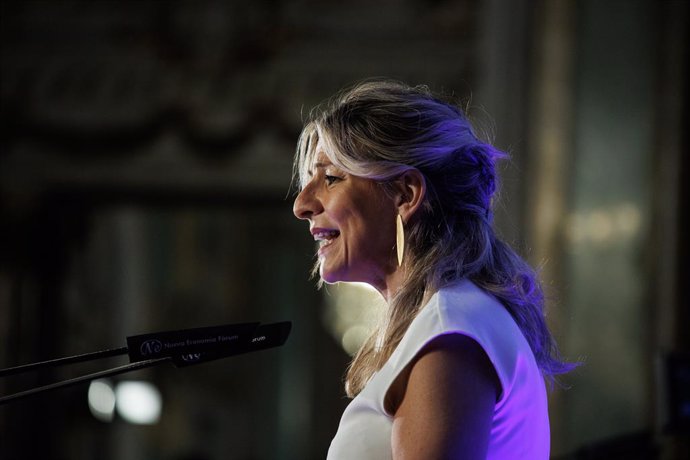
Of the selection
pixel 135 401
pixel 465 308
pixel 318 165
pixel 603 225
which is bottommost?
pixel 135 401

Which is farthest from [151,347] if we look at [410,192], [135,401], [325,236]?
[135,401]

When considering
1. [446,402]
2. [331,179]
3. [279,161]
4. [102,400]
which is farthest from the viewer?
[102,400]

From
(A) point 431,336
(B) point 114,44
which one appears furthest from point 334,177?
(B) point 114,44

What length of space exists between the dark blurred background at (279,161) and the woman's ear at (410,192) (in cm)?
111

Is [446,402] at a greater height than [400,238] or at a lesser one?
lesser

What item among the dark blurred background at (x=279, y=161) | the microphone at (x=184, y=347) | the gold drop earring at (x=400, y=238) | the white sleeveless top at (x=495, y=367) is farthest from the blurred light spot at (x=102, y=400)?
the white sleeveless top at (x=495, y=367)

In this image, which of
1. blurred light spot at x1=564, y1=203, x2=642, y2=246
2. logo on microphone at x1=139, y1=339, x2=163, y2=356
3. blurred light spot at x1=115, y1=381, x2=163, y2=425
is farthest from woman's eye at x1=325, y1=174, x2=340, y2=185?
blurred light spot at x1=115, y1=381, x2=163, y2=425

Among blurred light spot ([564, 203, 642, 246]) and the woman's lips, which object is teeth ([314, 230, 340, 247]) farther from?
blurred light spot ([564, 203, 642, 246])

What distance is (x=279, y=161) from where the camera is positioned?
640cm

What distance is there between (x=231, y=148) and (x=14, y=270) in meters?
1.95

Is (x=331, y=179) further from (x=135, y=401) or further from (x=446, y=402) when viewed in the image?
(x=135, y=401)

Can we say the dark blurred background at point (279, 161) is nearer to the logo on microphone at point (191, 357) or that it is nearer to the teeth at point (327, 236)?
the teeth at point (327, 236)

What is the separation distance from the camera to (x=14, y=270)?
6.95 metres

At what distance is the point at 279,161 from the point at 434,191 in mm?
4942
